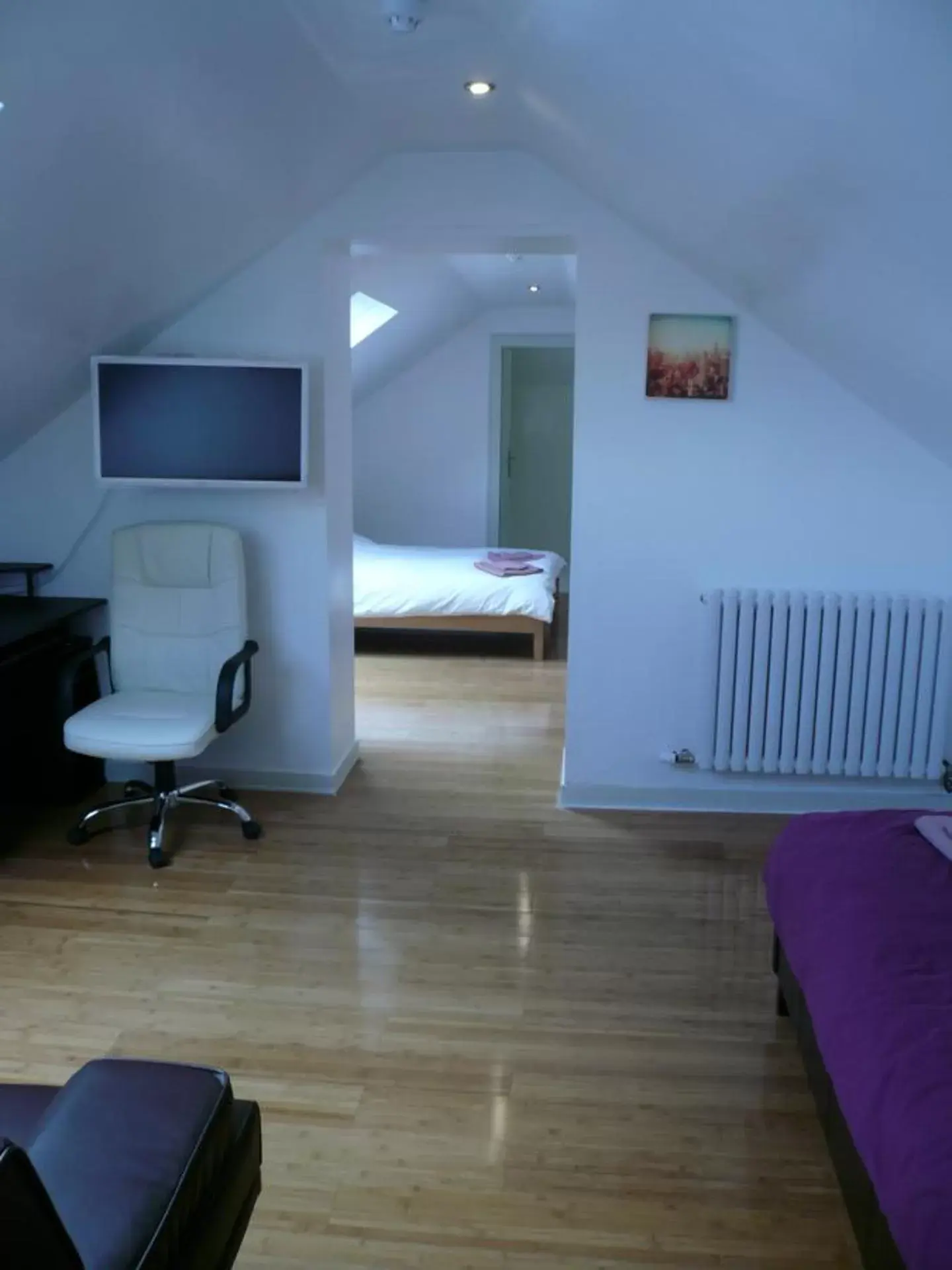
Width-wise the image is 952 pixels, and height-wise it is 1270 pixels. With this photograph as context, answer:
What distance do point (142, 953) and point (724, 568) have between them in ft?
8.02

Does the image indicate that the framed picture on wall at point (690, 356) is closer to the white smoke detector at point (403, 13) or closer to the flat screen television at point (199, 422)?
the flat screen television at point (199, 422)

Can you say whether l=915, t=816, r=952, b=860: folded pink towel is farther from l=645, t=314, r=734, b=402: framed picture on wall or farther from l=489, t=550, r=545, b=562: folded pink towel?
l=489, t=550, r=545, b=562: folded pink towel

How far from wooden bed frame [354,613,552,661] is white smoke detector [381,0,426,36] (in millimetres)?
4255

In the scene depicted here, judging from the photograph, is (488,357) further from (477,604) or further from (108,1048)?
(108,1048)

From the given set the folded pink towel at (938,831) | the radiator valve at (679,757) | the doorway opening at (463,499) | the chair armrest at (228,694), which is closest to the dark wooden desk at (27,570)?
the chair armrest at (228,694)

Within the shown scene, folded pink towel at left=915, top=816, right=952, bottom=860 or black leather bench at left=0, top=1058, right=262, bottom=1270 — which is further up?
folded pink towel at left=915, top=816, right=952, bottom=860

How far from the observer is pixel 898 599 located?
401 cm

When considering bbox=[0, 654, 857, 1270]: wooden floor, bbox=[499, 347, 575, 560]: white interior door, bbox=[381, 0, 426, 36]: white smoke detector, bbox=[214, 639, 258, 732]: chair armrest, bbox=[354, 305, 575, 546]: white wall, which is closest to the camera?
bbox=[0, 654, 857, 1270]: wooden floor

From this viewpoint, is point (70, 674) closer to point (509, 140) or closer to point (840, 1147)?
point (509, 140)

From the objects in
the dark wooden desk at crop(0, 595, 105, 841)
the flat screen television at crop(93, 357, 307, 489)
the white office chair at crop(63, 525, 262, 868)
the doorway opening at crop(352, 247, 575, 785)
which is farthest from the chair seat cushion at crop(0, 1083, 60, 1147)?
the doorway opening at crop(352, 247, 575, 785)

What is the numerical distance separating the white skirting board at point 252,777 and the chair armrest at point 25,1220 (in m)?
3.38

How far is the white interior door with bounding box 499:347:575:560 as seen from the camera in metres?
9.13

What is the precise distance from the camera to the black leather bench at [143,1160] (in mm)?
1320

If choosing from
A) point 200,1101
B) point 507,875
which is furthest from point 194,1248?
point 507,875
